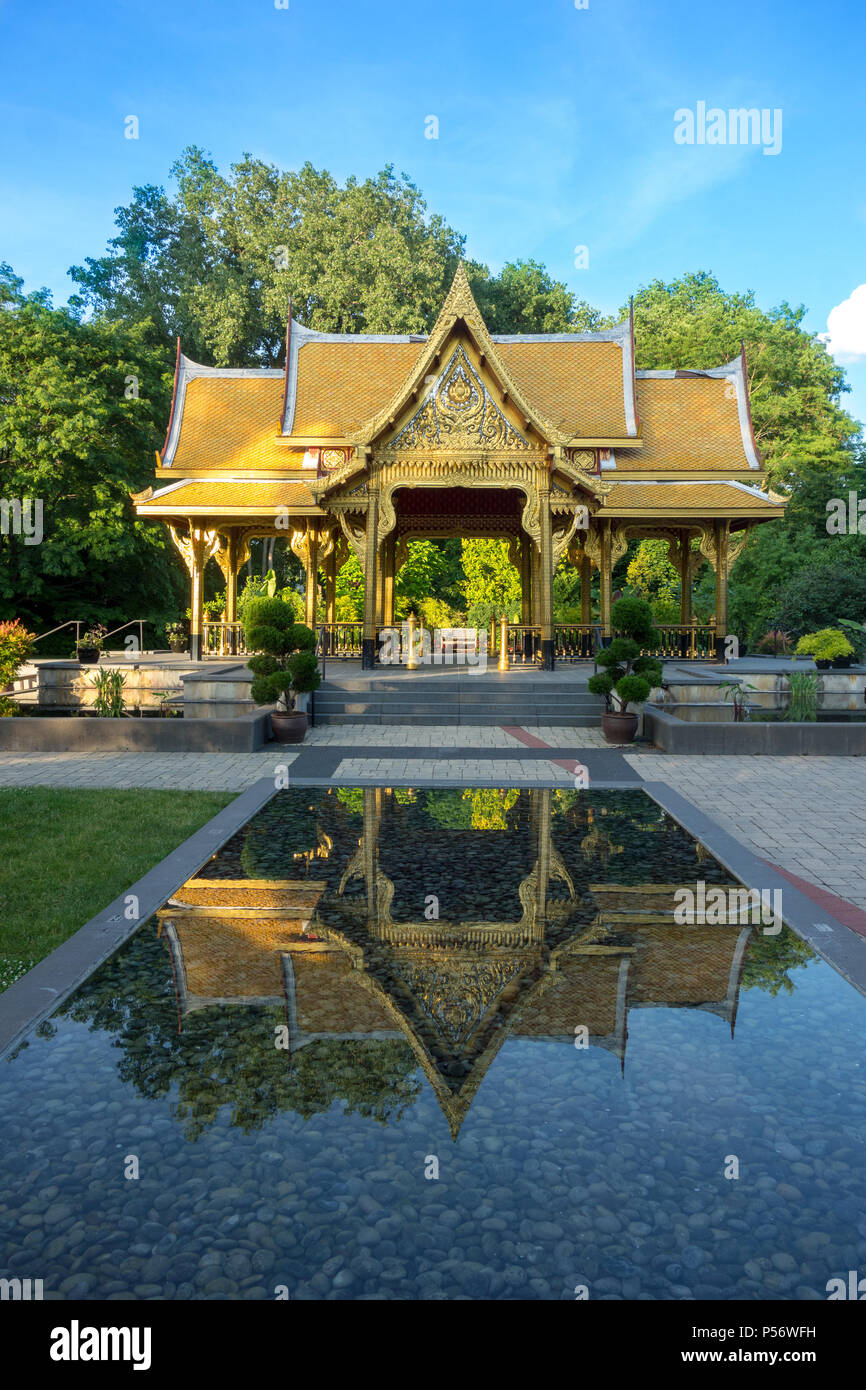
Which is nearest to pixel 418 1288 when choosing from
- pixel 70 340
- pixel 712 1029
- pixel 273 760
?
pixel 712 1029

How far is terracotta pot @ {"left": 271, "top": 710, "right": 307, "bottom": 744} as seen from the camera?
15.6m

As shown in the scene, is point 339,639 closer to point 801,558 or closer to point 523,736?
point 523,736

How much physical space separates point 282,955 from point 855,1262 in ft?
11.4

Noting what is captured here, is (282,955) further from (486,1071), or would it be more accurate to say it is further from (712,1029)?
(712,1029)

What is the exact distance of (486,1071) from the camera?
163 inches

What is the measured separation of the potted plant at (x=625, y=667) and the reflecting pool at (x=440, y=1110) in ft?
30.4

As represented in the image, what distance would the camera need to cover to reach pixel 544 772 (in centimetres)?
1284

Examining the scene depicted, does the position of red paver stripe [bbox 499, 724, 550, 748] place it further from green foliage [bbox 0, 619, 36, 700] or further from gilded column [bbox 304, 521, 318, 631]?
gilded column [bbox 304, 521, 318, 631]

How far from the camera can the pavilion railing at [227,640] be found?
2625 cm

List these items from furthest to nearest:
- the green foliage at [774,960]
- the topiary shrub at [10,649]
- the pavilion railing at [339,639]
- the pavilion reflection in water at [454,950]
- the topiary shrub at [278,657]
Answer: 1. the pavilion railing at [339,639]
2. the topiary shrub at [10,649]
3. the topiary shrub at [278,657]
4. the green foliage at [774,960]
5. the pavilion reflection in water at [454,950]

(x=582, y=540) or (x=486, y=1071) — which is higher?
(x=582, y=540)

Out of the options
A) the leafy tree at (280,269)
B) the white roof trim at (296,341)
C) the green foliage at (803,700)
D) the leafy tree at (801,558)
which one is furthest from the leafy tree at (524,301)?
the green foliage at (803,700)

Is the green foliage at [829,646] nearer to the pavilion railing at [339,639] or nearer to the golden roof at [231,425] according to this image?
the pavilion railing at [339,639]

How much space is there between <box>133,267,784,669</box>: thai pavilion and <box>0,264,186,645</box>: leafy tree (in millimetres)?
6299
